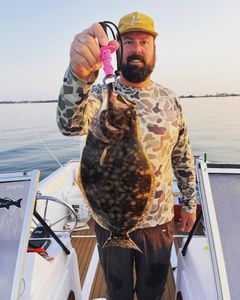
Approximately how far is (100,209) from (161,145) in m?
0.83

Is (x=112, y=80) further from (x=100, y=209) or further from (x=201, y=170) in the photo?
(x=201, y=170)

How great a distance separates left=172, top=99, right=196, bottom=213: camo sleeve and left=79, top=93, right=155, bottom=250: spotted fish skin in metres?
1.06

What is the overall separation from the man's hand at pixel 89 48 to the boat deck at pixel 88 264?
113 inches

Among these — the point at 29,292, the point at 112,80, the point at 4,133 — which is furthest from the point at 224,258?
the point at 4,133

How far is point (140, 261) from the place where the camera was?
214cm

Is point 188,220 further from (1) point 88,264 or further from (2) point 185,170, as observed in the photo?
(1) point 88,264

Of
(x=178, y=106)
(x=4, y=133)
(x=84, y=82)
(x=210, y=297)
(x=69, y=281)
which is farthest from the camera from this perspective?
(x=4, y=133)

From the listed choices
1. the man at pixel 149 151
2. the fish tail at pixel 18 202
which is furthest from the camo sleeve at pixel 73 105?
the fish tail at pixel 18 202

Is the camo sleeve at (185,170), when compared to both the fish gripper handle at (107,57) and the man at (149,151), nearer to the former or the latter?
the man at (149,151)

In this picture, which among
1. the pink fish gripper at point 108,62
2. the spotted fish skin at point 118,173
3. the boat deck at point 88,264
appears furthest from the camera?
the boat deck at point 88,264

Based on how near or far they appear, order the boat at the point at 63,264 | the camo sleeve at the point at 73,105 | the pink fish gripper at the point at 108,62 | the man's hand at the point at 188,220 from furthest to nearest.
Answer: the man's hand at the point at 188,220 < the boat at the point at 63,264 < the camo sleeve at the point at 73,105 < the pink fish gripper at the point at 108,62

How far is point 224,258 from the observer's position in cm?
162

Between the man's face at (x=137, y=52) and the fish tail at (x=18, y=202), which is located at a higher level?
the man's face at (x=137, y=52)

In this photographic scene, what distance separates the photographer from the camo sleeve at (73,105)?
55.9 inches
